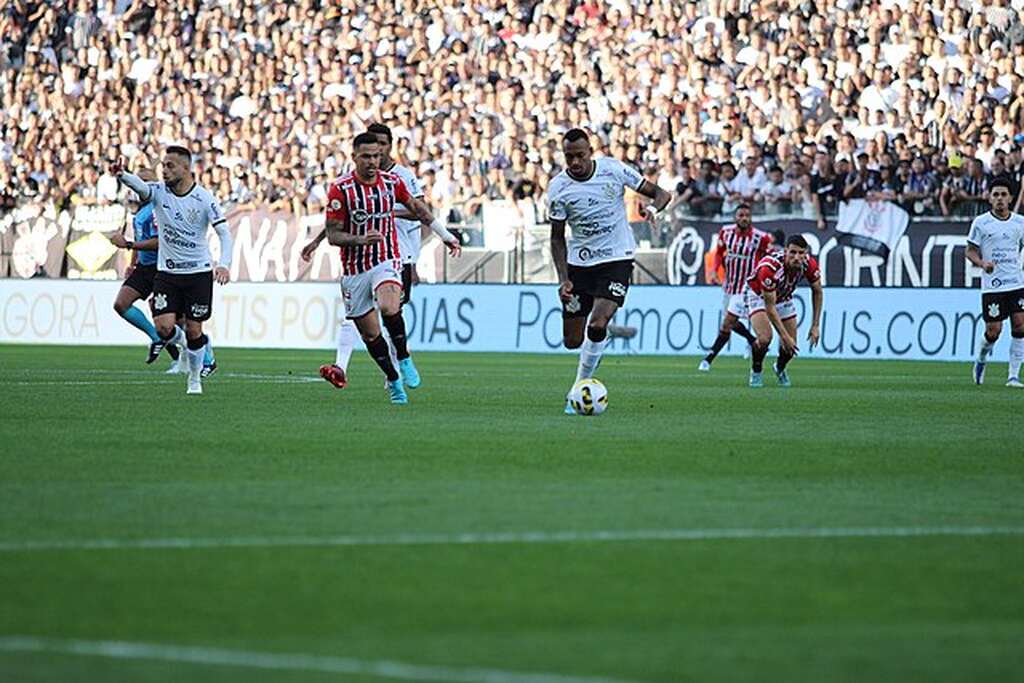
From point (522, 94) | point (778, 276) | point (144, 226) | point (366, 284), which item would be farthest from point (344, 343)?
point (522, 94)

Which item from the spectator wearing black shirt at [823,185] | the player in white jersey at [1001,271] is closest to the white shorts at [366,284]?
the player in white jersey at [1001,271]

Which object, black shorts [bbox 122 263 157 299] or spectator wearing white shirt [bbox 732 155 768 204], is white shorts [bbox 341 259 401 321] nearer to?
black shorts [bbox 122 263 157 299]

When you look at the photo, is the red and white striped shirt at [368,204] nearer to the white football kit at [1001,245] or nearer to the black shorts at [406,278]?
the black shorts at [406,278]

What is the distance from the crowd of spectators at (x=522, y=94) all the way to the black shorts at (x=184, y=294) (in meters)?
13.2

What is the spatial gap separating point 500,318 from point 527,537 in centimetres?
2589

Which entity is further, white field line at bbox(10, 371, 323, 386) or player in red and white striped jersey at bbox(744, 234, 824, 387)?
player in red and white striped jersey at bbox(744, 234, 824, 387)

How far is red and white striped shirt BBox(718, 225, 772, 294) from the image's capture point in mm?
25516

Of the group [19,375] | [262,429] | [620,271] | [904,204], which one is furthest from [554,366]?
[262,429]

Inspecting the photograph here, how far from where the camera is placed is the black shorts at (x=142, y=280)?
21.3 meters

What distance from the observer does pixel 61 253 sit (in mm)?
38844

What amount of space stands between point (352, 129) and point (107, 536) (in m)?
30.6

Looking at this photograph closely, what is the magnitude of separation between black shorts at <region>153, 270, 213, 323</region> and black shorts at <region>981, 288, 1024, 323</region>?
8.94m

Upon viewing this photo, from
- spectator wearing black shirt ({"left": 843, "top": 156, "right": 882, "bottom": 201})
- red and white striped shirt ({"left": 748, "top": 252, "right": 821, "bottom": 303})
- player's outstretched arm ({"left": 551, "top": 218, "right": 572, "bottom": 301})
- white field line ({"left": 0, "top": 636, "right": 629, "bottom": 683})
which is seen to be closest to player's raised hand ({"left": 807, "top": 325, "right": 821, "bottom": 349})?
red and white striped shirt ({"left": 748, "top": 252, "right": 821, "bottom": 303})

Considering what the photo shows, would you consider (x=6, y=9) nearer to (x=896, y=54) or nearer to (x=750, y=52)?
(x=750, y=52)
